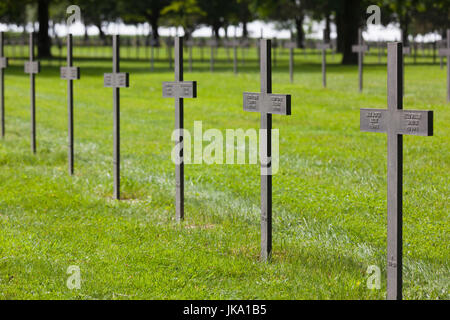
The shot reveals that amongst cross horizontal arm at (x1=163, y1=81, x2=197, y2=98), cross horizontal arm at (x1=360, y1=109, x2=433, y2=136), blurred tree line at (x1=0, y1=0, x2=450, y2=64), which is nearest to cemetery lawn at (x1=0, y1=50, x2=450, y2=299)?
cross horizontal arm at (x1=360, y1=109, x2=433, y2=136)

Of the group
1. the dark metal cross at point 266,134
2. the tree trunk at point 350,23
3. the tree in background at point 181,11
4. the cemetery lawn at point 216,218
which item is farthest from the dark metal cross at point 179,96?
the tree in background at point 181,11

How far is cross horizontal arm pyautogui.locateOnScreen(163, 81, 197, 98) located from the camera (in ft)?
26.1

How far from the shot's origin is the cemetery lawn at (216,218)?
19.6ft

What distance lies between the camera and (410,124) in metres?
5.19

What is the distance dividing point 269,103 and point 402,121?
1.60 m

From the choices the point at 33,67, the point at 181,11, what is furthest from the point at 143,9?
the point at 33,67

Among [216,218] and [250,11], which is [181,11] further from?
[216,218]

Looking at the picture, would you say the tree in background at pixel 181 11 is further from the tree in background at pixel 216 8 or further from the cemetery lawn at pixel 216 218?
the cemetery lawn at pixel 216 218

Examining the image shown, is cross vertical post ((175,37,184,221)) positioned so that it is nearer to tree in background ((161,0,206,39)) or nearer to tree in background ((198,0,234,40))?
tree in background ((161,0,206,39))

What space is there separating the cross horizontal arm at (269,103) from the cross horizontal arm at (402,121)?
3.36 feet

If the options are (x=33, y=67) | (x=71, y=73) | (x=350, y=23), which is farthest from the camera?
(x=350, y=23)

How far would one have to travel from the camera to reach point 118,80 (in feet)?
31.2

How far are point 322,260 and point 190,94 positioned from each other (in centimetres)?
254

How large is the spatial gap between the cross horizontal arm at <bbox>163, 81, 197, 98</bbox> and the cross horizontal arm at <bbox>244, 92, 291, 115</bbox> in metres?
1.21
